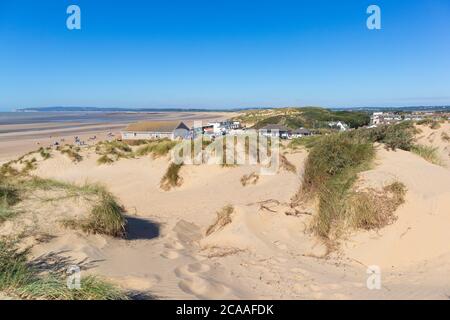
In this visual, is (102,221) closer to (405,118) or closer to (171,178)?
(171,178)

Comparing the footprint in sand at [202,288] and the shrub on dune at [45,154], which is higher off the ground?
the shrub on dune at [45,154]

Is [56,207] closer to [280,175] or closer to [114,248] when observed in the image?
[114,248]

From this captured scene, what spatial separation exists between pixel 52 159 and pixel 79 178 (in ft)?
15.3

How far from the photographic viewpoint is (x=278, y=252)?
677 cm

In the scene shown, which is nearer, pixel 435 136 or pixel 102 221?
pixel 102 221

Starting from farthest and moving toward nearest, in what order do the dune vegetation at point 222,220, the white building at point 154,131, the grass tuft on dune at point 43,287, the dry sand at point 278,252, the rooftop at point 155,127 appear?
the rooftop at point 155,127, the white building at point 154,131, the dune vegetation at point 222,220, the dry sand at point 278,252, the grass tuft on dune at point 43,287

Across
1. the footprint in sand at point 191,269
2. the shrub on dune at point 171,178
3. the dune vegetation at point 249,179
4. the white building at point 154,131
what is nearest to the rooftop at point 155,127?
the white building at point 154,131

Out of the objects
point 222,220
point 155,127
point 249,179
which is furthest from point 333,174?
point 155,127

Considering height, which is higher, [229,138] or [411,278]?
[229,138]

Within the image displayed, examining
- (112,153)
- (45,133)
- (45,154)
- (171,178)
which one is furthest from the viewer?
(45,133)

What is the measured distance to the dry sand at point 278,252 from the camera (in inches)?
191

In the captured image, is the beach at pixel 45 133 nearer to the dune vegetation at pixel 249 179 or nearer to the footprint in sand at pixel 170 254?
the dune vegetation at pixel 249 179

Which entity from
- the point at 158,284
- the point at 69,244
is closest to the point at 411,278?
the point at 158,284

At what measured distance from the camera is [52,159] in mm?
23250
